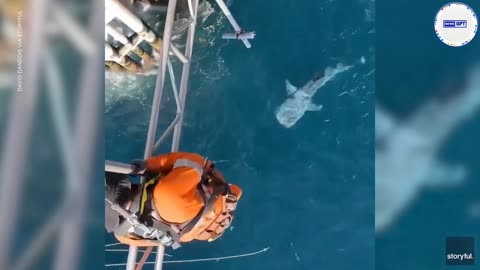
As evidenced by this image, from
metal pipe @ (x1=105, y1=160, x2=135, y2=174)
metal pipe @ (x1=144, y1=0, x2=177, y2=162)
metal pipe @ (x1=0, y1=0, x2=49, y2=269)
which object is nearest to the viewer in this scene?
metal pipe @ (x1=0, y1=0, x2=49, y2=269)

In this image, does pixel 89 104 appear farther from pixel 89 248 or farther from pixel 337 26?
pixel 337 26

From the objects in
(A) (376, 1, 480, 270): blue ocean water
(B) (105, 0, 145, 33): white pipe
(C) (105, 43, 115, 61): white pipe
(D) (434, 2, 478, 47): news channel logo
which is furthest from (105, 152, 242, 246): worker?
(D) (434, 2, 478, 47): news channel logo

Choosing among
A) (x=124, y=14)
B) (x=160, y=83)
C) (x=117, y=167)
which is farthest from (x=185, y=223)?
(x=124, y=14)

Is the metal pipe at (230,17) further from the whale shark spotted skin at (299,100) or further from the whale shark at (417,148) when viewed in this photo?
the whale shark at (417,148)

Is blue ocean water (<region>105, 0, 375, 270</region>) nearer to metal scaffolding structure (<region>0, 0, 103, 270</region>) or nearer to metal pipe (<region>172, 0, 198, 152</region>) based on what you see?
metal pipe (<region>172, 0, 198, 152</region>)

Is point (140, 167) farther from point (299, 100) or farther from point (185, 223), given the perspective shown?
point (299, 100)

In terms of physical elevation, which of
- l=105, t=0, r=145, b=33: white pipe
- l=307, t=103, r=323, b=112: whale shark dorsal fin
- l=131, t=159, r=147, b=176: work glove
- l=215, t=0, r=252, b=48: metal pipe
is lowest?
l=131, t=159, r=147, b=176: work glove
